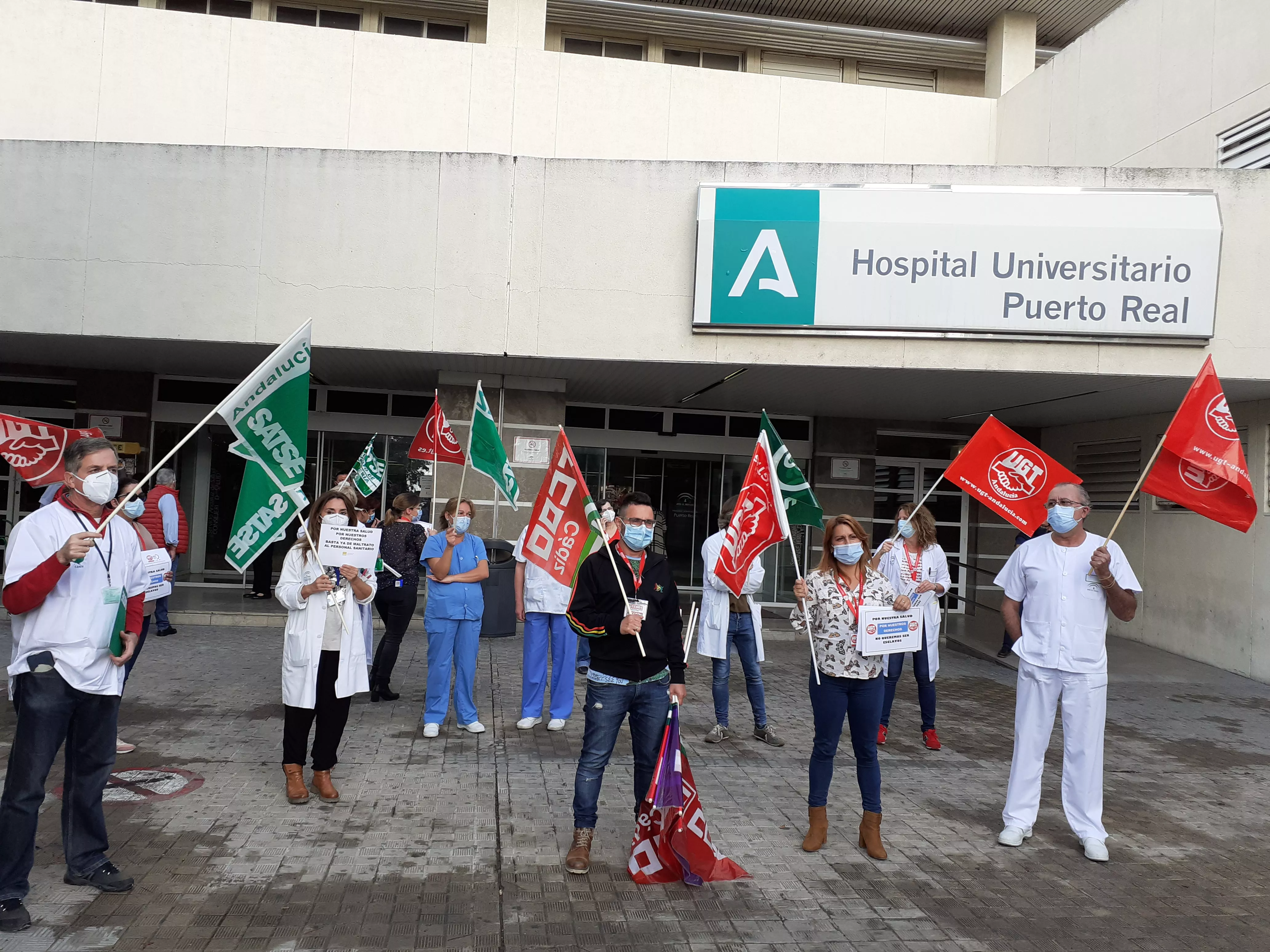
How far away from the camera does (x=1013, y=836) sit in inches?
223

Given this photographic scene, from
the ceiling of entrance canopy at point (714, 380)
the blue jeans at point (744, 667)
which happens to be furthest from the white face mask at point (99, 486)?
the ceiling of entrance canopy at point (714, 380)

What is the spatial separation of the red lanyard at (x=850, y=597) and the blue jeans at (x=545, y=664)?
291cm

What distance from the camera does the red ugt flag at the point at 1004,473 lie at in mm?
6836

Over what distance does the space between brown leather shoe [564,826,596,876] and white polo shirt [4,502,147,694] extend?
2.34 metres

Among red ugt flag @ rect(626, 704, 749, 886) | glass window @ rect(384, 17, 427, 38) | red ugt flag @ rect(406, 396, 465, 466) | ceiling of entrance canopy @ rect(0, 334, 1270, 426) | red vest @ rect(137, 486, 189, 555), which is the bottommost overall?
red ugt flag @ rect(626, 704, 749, 886)

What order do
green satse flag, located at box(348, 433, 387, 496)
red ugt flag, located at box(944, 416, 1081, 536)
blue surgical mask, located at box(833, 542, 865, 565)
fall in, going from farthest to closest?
green satse flag, located at box(348, 433, 387, 496), red ugt flag, located at box(944, 416, 1081, 536), blue surgical mask, located at box(833, 542, 865, 565)

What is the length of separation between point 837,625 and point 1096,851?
77.8 inches

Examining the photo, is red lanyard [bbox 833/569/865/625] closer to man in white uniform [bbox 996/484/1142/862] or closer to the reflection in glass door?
man in white uniform [bbox 996/484/1142/862]

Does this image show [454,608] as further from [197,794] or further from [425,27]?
[425,27]

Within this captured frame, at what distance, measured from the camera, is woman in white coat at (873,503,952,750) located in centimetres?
768

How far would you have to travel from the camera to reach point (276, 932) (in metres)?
4.12

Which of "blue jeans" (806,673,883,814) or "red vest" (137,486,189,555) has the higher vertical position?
"red vest" (137,486,189,555)

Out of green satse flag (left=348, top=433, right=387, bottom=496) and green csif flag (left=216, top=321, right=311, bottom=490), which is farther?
green satse flag (left=348, top=433, right=387, bottom=496)

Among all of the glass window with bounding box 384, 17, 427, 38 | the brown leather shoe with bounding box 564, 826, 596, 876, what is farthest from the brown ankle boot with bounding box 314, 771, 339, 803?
the glass window with bounding box 384, 17, 427, 38
